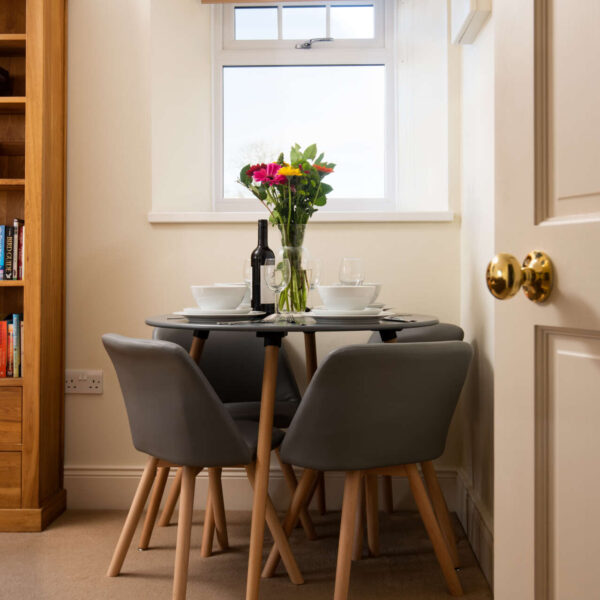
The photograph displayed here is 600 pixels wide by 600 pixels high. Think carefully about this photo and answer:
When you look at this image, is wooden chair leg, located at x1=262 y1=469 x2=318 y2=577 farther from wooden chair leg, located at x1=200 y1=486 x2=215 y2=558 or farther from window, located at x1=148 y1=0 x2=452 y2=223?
window, located at x1=148 y1=0 x2=452 y2=223

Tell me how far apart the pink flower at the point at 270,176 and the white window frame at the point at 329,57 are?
0.99 metres

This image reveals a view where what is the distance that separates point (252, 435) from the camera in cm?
187

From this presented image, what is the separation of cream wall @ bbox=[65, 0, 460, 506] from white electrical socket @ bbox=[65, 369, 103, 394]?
0.03m

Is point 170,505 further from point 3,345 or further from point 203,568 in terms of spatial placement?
point 3,345

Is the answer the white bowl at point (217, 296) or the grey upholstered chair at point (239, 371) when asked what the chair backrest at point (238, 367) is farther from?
the white bowl at point (217, 296)

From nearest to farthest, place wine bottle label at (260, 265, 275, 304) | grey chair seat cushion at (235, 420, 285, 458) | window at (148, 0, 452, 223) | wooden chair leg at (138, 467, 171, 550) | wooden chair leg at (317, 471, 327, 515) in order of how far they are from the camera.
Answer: grey chair seat cushion at (235, 420, 285, 458)
wine bottle label at (260, 265, 275, 304)
wooden chair leg at (138, 467, 171, 550)
wooden chair leg at (317, 471, 327, 515)
window at (148, 0, 452, 223)

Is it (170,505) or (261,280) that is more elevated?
(261,280)

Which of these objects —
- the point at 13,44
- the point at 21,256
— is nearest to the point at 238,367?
the point at 21,256

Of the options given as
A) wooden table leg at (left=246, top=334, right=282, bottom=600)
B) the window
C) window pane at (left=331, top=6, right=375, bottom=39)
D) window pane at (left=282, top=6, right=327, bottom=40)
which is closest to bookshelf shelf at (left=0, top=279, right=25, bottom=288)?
the window

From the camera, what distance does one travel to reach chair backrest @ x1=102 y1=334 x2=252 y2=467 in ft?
5.43

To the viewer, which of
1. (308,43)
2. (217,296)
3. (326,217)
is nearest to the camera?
(217,296)

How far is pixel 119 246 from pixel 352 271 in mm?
1072

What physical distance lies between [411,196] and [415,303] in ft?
1.72

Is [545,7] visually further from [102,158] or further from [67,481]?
[67,481]
